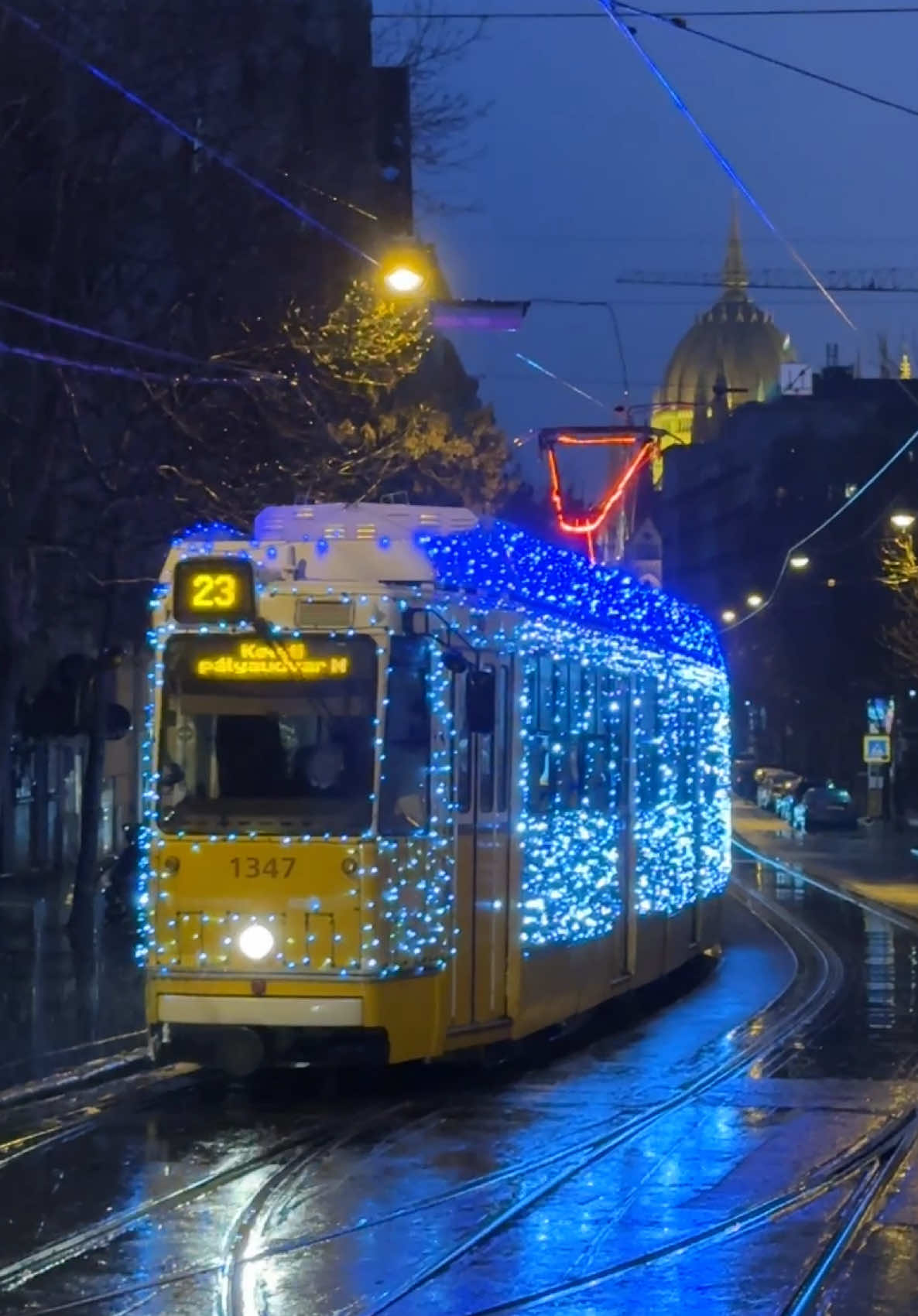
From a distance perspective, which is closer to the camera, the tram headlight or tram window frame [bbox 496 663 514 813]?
the tram headlight

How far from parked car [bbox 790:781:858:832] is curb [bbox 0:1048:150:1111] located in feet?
170

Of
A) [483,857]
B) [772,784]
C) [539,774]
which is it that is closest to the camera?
[483,857]

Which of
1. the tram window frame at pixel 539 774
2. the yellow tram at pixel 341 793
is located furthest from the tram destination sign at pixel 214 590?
the tram window frame at pixel 539 774

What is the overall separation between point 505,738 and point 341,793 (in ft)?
5.45

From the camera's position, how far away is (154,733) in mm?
13203

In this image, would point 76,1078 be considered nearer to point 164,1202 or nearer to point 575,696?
point 164,1202

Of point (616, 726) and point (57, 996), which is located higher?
point (616, 726)

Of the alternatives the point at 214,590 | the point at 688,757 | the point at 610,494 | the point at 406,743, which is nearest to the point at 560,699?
the point at 406,743

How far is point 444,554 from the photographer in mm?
13320

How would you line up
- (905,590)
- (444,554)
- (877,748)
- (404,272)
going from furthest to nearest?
(877,748) < (905,590) < (404,272) < (444,554)

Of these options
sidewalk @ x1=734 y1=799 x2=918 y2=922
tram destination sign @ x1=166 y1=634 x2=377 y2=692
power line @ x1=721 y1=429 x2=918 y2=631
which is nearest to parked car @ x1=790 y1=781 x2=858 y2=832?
sidewalk @ x1=734 y1=799 x2=918 y2=922

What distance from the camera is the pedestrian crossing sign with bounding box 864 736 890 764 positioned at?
2317 inches

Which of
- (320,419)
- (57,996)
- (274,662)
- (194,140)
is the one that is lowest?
(57,996)

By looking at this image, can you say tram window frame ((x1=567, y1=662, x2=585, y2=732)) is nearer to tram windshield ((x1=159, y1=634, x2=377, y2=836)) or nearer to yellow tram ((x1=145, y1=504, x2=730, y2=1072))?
yellow tram ((x1=145, y1=504, x2=730, y2=1072))
